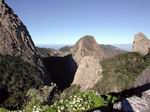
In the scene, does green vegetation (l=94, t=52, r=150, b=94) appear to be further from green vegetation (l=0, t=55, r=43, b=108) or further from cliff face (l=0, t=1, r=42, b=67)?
cliff face (l=0, t=1, r=42, b=67)

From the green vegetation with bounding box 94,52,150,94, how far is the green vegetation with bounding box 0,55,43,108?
10.2 meters

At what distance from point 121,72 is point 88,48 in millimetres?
54261

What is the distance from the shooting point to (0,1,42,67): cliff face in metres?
61.4

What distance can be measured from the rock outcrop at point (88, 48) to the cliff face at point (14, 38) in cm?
4012

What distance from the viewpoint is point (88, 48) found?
10962 centimetres

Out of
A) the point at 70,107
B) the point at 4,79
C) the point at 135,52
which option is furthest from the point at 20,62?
the point at 70,107

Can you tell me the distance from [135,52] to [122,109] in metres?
54.2

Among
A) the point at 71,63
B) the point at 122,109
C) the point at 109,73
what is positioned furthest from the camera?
the point at 71,63

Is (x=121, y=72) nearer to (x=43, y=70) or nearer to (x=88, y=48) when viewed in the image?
(x=43, y=70)

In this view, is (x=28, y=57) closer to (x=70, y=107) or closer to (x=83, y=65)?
(x=83, y=65)

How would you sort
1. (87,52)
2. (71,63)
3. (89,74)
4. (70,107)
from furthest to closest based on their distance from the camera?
(87,52)
(71,63)
(89,74)
(70,107)

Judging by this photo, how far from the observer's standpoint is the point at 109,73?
57.1 m

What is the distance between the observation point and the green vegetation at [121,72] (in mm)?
50781

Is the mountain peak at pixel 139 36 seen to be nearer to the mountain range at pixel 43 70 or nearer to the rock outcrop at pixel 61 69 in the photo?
the mountain range at pixel 43 70
